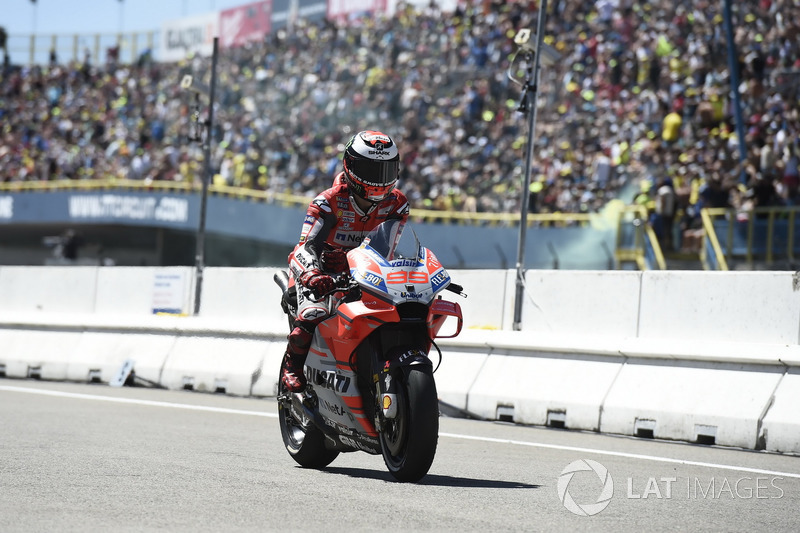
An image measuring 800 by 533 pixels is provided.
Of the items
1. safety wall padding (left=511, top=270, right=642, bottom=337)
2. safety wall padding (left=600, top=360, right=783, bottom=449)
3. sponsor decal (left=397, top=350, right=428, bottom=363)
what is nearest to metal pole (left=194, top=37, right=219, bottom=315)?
safety wall padding (left=511, top=270, right=642, bottom=337)

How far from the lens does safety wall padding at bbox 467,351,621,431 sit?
1095cm

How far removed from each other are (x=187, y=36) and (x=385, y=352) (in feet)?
146

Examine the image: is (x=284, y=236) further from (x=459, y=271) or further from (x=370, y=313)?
(x=370, y=313)

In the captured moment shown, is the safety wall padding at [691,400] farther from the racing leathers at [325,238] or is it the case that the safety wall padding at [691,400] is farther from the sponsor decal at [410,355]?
the sponsor decal at [410,355]

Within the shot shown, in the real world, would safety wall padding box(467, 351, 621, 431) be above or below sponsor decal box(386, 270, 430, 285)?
below

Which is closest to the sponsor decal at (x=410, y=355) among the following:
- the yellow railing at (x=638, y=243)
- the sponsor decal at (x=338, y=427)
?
the sponsor decal at (x=338, y=427)

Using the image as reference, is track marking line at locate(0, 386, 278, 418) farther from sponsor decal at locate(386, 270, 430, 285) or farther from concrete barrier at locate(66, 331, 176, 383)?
sponsor decal at locate(386, 270, 430, 285)

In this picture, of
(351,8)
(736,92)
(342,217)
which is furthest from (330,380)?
(351,8)

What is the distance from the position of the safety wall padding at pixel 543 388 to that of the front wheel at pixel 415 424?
4943mm

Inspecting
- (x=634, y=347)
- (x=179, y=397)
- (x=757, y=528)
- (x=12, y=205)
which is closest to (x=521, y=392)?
(x=634, y=347)

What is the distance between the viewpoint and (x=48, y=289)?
18.6 m

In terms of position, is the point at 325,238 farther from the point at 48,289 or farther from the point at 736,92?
the point at 736,92

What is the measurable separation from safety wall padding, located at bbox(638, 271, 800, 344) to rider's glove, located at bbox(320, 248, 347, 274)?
4729 millimetres

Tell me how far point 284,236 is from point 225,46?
64.7ft
